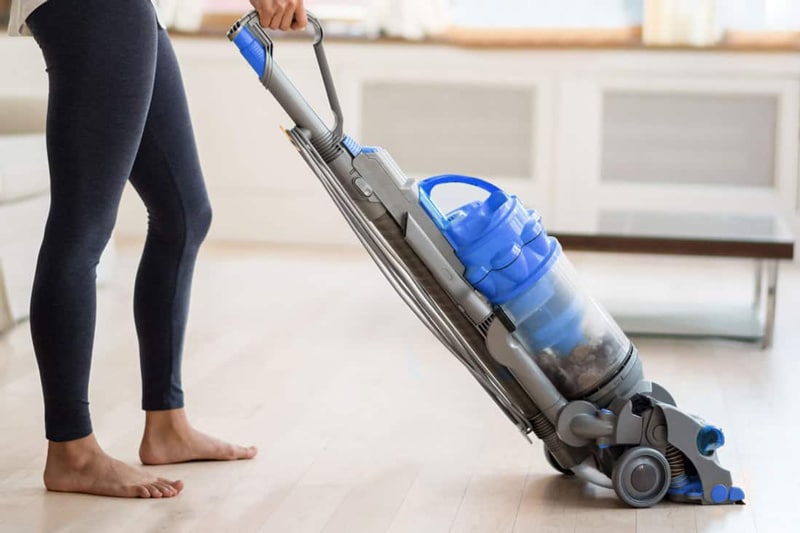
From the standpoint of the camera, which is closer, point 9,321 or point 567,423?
point 567,423

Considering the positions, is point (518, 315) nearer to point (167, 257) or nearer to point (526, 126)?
point (167, 257)

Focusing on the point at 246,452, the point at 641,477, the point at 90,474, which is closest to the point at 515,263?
the point at 641,477

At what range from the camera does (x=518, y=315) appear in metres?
1.84

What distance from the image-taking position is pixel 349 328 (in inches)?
127

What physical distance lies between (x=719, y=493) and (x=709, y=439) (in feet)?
0.29

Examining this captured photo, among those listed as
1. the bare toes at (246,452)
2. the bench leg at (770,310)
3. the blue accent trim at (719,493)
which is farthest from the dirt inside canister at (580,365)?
the bench leg at (770,310)

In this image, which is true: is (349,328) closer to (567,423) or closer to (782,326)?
(782,326)

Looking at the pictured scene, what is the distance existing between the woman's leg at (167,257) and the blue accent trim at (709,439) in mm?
765

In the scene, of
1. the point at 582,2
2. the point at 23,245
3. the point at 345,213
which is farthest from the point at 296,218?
the point at 345,213

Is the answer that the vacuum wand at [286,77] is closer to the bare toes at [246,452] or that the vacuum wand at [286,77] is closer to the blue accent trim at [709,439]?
the bare toes at [246,452]

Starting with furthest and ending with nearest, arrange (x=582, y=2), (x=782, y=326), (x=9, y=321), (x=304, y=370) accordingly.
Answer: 1. (x=582, y=2)
2. (x=782, y=326)
3. (x=9, y=321)
4. (x=304, y=370)

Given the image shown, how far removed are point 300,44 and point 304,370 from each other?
2.25 meters

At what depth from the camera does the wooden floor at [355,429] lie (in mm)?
1819

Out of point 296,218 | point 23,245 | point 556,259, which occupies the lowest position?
point 296,218
